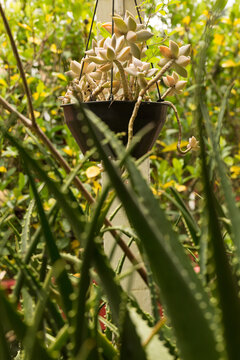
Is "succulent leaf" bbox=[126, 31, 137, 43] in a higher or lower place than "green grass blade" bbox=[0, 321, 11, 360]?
higher

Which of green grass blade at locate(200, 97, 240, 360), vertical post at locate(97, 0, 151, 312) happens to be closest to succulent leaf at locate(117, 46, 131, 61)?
vertical post at locate(97, 0, 151, 312)

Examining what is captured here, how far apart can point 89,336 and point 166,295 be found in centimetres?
10

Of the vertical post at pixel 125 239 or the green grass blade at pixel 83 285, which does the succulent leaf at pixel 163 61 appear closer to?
the vertical post at pixel 125 239

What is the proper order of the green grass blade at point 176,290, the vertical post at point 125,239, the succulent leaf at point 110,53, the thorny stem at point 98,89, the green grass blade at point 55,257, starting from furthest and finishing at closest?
the vertical post at point 125,239, the thorny stem at point 98,89, the succulent leaf at point 110,53, the green grass blade at point 55,257, the green grass blade at point 176,290

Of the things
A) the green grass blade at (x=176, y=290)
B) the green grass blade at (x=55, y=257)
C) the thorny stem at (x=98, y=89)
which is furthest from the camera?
the thorny stem at (x=98, y=89)

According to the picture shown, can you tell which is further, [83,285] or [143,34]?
[143,34]

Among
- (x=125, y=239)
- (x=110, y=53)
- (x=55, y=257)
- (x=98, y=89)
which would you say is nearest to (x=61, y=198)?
(x=55, y=257)

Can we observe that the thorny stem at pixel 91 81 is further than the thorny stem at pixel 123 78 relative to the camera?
Yes

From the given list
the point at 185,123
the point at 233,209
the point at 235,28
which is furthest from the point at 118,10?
the point at 235,28

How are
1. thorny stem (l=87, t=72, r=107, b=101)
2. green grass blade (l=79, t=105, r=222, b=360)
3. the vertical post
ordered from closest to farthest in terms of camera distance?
green grass blade (l=79, t=105, r=222, b=360), thorny stem (l=87, t=72, r=107, b=101), the vertical post

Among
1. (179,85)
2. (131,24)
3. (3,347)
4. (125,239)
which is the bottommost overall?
(125,239)

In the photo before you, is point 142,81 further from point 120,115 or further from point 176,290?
point 176,290

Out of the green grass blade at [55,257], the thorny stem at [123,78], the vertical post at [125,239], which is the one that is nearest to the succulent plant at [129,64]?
the thorny stem at [123,78]

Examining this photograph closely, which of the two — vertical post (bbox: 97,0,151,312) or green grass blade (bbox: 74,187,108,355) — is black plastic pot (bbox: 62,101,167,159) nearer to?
vertical post (bbox: 97,0,151,312)
